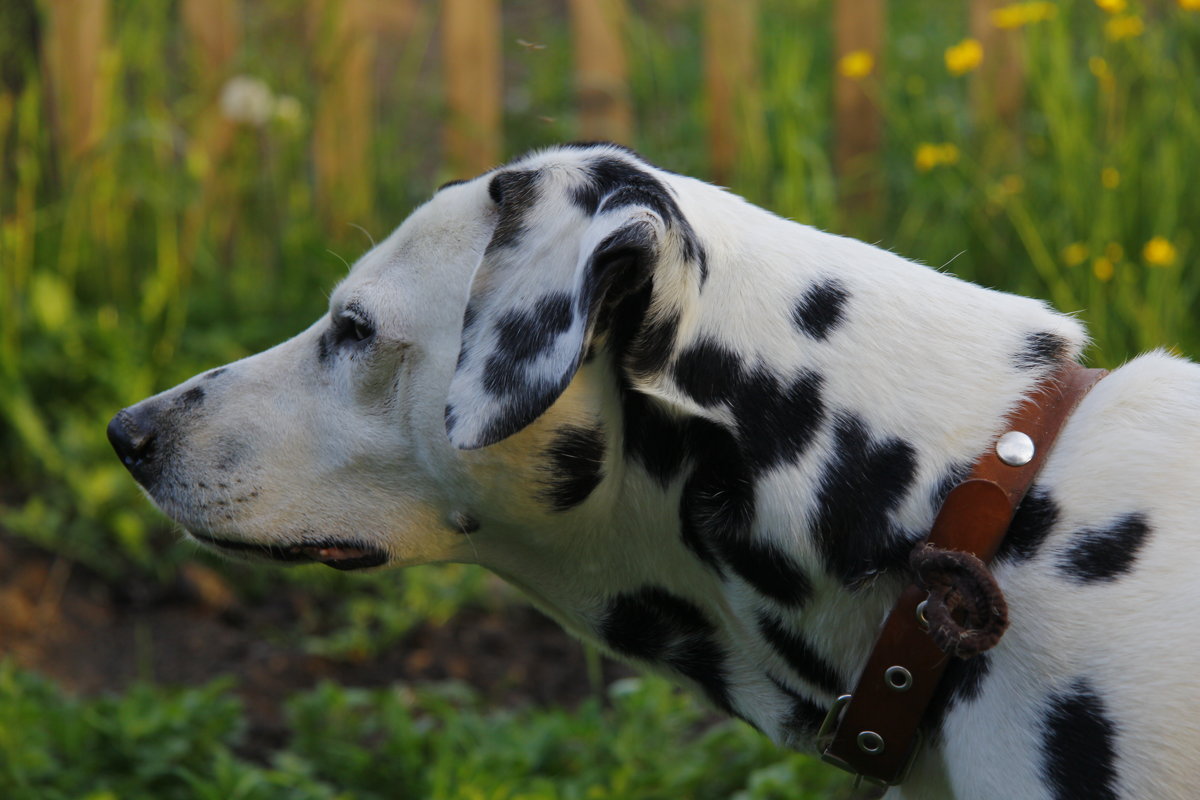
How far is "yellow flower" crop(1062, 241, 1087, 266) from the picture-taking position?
12.1 feet

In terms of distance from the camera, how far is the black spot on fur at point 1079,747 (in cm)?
154

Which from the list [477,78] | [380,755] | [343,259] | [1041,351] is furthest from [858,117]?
[1041,351]

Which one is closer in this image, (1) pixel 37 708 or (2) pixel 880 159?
(1) pixel 37 708

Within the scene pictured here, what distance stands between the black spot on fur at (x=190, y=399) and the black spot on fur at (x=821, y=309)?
3.44 ft

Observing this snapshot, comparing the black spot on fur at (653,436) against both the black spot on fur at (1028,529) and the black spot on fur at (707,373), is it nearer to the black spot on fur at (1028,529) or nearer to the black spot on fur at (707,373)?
the black spot on fur at (707,373)

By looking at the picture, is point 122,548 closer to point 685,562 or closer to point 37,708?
point 37,708

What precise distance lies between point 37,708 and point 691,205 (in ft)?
6.71

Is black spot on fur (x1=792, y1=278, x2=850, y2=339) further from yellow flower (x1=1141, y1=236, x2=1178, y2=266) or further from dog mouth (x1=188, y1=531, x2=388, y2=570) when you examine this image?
yellow flower (x1=1141, y1=236, x2=1178, y2=266)

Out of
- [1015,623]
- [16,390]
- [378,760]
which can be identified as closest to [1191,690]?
[1015,623]

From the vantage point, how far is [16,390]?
417cm

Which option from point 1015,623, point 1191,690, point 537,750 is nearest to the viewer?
point 1191,690

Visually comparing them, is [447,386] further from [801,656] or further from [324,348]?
[801,656]

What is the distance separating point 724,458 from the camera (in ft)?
5.78

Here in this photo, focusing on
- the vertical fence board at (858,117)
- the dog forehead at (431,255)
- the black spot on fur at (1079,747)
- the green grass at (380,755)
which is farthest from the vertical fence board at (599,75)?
the black spot on fur at (1079,747)
